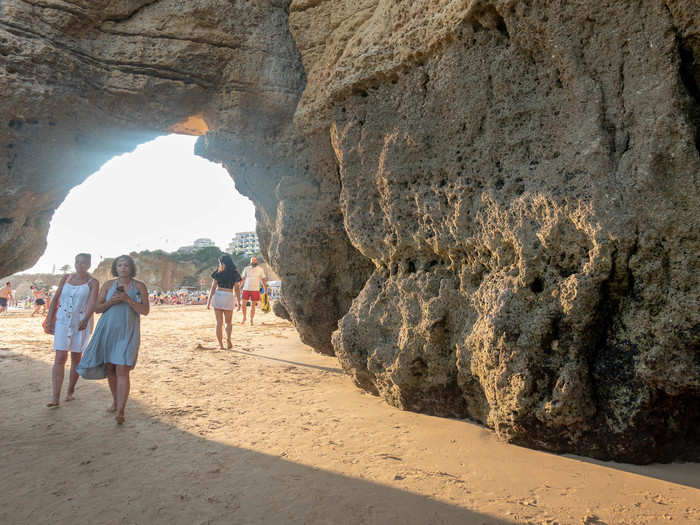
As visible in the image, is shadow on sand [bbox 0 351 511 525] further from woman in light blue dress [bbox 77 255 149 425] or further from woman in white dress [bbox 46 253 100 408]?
woman in white dress [bbox 46 253 100 408]

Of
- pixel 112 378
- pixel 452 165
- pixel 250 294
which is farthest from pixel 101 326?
pixel 250 294

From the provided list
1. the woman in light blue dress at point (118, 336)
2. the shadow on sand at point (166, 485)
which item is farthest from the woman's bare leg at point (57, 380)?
the woman in light blue dress at point (118, 336)

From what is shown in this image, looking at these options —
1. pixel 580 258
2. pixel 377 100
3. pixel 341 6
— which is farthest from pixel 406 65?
pixel 580 258

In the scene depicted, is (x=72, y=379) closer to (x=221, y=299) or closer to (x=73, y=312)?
(x=73, y=312)

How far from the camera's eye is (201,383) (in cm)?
478

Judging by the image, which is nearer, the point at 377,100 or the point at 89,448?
the point at 89,448

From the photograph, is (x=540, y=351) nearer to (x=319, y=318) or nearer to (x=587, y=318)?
(x=587, y=318)

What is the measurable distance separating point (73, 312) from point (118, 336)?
86 cm

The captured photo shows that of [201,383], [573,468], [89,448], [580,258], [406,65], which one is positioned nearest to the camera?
[573,468]

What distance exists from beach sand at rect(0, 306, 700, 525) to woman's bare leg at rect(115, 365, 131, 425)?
9cm

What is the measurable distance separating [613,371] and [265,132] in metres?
Result: 5.19

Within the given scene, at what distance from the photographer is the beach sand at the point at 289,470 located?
2180mm

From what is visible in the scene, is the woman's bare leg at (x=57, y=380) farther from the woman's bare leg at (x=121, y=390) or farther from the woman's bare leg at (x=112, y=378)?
the woman's bare leg at (x=121, y=390)

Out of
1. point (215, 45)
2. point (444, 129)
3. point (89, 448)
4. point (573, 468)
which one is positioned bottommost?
point (89, 448)
